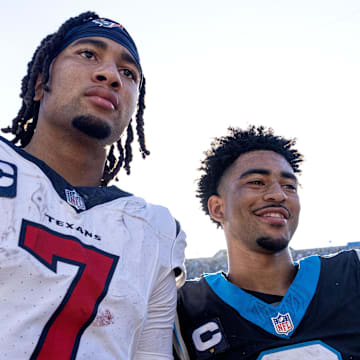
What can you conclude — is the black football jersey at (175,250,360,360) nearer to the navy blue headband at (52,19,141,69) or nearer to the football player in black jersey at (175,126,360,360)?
the football player in black jersey at (175,126,360,360)

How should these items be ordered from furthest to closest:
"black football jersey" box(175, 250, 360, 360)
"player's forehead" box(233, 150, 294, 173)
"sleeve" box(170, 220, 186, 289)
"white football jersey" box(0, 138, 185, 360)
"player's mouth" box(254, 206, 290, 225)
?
1. "player's forehead" box(233, 150, 294, 173)
2. "player's mouth" box(254, 206, 290, 225)
3. "black football jersey" box(175, 250, 360, 360)
4. "sleeve" box(170, 220, 186, 289)
5. "white football jersey" box(0, 138, 185, 360)

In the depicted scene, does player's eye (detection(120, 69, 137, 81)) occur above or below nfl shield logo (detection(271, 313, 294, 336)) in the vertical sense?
above

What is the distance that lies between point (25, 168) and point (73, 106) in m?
0.45

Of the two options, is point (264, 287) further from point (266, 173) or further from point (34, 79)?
point (34, 79)

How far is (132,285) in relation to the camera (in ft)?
5.38

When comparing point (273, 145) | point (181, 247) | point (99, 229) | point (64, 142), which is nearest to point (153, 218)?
point (181, 247)

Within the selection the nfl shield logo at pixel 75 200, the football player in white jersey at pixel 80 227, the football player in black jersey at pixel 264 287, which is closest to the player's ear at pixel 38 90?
the football player in white jersey at pixel 80 227

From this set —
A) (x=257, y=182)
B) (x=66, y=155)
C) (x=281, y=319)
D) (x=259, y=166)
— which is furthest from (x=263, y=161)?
(x=66, y=155)

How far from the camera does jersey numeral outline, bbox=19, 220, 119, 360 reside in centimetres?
137

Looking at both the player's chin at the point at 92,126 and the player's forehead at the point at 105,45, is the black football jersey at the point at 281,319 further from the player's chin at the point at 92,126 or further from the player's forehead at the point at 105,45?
the player's forehead at the point at 105,45

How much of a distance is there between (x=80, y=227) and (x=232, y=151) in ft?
6.69

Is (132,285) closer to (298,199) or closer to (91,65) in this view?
(91,65)

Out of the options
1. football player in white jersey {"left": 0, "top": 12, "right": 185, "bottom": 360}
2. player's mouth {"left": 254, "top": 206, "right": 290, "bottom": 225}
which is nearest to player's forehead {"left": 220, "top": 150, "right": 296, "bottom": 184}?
player's mouth {"left": 254, "top": 206, "right": 290, "bottom": 225}

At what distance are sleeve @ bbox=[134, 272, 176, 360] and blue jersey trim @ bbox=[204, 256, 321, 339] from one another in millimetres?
734
